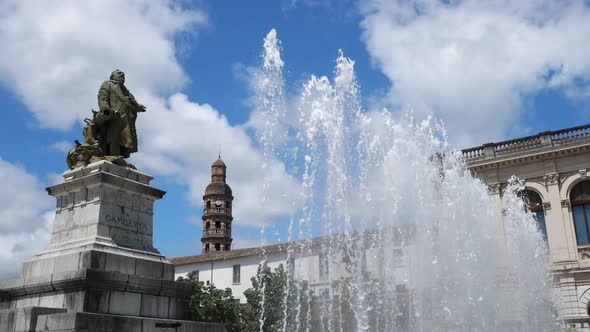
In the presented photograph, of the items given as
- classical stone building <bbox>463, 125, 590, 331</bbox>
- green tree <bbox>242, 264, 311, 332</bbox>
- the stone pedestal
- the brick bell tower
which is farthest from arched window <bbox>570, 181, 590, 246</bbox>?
the brick bell tower

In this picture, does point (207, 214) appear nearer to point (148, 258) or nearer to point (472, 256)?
point (472, 256)

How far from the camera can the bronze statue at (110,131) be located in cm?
1078

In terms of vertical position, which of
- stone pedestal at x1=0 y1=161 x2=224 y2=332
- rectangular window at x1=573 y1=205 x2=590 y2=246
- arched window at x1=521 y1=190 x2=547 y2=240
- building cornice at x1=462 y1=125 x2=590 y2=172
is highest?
building cornice at x1=462 y1=125 x2=590 y2=172

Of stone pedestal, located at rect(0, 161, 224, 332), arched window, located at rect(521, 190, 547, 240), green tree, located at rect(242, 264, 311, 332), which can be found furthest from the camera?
arched window, located at rect(521, 190, 547, 240)

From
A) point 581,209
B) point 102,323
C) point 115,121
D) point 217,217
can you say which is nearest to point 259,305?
point 581,209

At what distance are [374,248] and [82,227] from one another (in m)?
13.6

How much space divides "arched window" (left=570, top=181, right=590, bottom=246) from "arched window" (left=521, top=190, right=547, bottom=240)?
147 centimetres

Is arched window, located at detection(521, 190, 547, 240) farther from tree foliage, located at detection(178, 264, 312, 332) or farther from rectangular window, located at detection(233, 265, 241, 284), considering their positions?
rectangular window, located at detection(233, 265, 241, 284)

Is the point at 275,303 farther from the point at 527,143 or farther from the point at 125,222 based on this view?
the point at 125,222

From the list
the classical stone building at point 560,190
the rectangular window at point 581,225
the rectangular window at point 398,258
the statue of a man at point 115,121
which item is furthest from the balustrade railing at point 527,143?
the statue of a man at point 115,121

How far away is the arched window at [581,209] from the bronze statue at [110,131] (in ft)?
80.2

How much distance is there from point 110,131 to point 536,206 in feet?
81.0

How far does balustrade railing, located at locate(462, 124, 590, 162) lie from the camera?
1154 inches

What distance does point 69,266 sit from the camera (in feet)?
30.4
